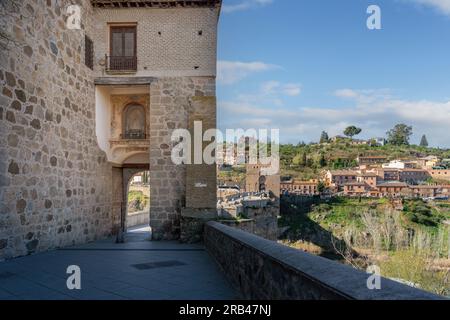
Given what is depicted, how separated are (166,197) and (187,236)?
60.3 inches

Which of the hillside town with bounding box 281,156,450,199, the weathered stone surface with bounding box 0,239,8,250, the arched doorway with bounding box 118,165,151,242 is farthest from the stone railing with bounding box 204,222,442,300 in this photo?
the hillside town with bounding box 281,156,450,199

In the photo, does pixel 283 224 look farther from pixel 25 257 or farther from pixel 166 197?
pixel 25 257

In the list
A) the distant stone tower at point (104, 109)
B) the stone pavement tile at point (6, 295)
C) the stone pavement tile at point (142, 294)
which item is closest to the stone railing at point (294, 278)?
the stone pavement tile at point (142, 294)

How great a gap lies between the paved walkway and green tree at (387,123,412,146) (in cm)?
14755

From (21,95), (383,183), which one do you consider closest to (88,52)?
(21,95)

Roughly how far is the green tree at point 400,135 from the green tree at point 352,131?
10.9 m

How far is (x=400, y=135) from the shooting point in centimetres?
14262

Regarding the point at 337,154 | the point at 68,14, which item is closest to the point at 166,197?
the point at 68,14

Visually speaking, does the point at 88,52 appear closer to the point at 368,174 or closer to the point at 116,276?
the point at 116,276

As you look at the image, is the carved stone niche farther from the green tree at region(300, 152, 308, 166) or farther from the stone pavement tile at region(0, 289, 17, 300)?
the green tree at region(300, 152, 308, 166)

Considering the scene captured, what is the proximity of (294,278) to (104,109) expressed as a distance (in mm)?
10382

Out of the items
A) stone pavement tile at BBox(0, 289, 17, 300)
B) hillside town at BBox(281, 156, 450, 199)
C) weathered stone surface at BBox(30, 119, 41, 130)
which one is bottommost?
hillside town at BBox(281, 156, 450, 199)

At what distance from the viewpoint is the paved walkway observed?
4.73 metres
